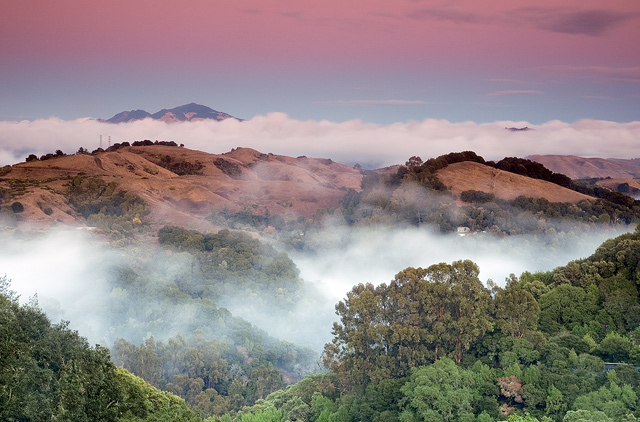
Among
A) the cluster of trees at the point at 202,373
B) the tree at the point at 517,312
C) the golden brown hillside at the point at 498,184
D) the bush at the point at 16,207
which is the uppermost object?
the golden brown hillside at the point at 498,184

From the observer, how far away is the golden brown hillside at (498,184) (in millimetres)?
175250

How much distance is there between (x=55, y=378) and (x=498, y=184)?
156 metres

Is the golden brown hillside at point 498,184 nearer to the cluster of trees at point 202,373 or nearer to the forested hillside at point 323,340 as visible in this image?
the forested hillside at point 323,340

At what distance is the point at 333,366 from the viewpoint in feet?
185

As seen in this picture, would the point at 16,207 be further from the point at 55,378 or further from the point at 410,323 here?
the point at 55,378

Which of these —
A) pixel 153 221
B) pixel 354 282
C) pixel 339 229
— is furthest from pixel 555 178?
pixel 153 221

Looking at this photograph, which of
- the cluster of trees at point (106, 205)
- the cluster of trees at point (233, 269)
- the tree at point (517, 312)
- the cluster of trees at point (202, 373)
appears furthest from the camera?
the cluster of trees at point (106, 205)

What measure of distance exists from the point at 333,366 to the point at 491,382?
11.9 metres

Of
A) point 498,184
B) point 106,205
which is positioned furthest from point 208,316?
point 498,184

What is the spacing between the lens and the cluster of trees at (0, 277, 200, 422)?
104ft

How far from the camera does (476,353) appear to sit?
55125 millimetres

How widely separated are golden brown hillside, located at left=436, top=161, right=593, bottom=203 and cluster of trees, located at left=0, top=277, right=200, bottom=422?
483 ft

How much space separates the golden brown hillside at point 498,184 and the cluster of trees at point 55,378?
14708cm

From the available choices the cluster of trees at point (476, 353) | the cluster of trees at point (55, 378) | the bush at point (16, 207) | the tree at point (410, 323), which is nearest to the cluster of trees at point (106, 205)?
the bush at point (16, 207)
